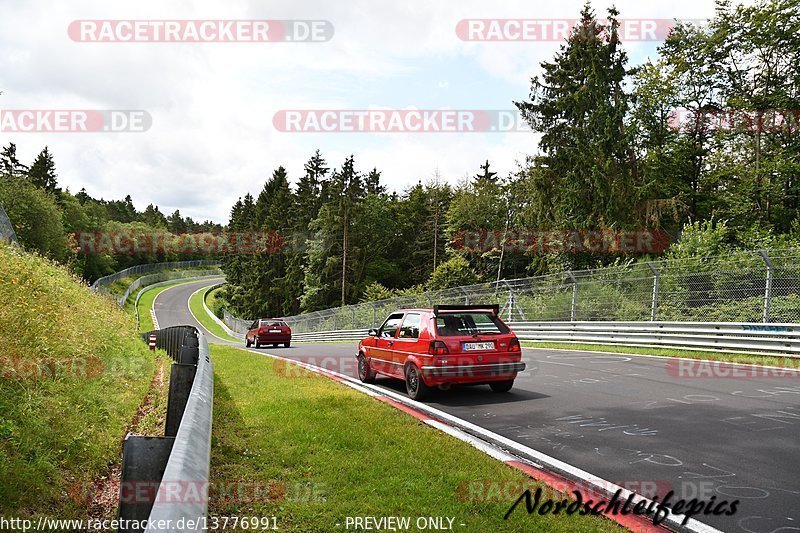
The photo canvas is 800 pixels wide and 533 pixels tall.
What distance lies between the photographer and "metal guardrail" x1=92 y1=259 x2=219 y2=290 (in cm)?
7018

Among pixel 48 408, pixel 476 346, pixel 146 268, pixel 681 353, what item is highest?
pixel 146 268

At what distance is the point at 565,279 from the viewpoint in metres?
21.5

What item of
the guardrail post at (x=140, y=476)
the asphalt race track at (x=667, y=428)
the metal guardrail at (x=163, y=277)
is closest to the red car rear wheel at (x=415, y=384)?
the asphalt race track at (x=667, y=428)

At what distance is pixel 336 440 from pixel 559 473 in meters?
2.37

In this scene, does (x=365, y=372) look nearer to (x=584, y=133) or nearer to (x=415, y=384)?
(x=415, y=384)

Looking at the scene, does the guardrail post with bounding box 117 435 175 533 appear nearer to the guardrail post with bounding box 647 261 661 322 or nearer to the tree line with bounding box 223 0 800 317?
the guardrail post with bounding box 647 261 661 322

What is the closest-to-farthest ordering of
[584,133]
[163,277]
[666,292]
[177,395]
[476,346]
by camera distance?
1. [177,395]
2. [476,346]
3. [666,292]
4. [584,133]
5. [163,277]

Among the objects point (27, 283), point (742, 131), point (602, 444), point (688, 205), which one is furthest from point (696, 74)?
point (27, 283)

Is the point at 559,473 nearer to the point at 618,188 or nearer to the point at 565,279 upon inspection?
the point at 565,279

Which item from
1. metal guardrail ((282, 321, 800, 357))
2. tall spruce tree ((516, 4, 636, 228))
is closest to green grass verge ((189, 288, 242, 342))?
tall spruce tree ((516, 4, 636, 228))

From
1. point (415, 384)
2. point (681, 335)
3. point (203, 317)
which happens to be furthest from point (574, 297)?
point (203, 317)

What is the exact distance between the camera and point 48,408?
6.25m

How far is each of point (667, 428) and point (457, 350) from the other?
345 centimetres

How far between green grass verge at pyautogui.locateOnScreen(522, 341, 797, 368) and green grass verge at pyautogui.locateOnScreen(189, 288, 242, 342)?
139 ft
